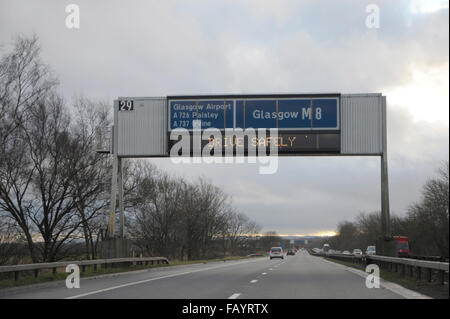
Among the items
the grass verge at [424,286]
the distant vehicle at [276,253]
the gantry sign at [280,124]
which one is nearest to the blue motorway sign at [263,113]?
the gantry sign at [280,124]

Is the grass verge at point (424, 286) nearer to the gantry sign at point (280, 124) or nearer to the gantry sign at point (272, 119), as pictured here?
the gantry sign at point (280, 124)

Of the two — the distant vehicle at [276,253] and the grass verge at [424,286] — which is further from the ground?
the grass verge at [424,286]

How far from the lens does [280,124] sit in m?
27.9

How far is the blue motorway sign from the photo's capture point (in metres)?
28.0

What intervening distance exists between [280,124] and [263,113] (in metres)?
1.04

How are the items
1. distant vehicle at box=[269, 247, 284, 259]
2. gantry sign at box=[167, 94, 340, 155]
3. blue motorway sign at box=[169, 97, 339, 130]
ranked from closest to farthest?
1. gantry sign at box=[167, 94, 340, 155]
2. blue motorway sign at box=[169, 97, 339, 130]
3. distant vehicle at box=[269, 247, 284, 259]

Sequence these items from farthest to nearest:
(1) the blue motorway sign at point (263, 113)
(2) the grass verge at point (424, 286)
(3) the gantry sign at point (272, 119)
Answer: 1. (1) the blue motorway sign at point (263, 113)
2. (3) the gantry sign at point (272, 119)
3. (2) the grass verge at point (424, 286)

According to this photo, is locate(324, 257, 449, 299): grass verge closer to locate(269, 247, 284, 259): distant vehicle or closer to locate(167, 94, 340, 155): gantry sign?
locate(167, 94, 340, 155): gantry sign

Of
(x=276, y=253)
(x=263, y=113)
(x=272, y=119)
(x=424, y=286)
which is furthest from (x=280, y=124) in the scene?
(x=276, y=253)

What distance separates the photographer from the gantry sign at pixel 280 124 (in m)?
27.6

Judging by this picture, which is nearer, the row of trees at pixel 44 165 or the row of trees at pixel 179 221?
the row of trees at pixel 44 165

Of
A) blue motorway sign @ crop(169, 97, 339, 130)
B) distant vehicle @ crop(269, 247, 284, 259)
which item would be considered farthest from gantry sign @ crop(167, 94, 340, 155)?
distant vehicle @ crop(269, 247, 284, 259)

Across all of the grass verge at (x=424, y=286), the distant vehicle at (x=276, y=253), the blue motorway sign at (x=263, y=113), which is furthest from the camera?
the distant vehicle at (x=276, y=253)
